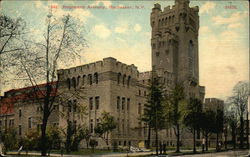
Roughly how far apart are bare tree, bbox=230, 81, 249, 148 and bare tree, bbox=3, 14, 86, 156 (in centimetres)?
746

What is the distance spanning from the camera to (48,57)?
51.7ft

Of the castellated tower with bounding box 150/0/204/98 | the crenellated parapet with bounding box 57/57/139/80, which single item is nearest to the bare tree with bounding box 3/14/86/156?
the crenellated parapet with bounding box 57/57/139/80

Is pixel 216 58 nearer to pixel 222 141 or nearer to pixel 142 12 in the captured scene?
pixel 142 12

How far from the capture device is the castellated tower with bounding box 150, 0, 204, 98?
1783 centimetres

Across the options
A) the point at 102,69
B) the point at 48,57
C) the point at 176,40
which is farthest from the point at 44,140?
the point at 176,40

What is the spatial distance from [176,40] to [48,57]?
10.1 m

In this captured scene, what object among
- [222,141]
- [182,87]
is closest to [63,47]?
[182,87]

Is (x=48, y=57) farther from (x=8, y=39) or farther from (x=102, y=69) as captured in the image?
(x=102, y=69)

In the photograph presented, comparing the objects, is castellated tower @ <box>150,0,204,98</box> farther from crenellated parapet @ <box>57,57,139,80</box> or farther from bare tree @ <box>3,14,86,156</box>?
bare tree @ <box>3,14,86,156</box>

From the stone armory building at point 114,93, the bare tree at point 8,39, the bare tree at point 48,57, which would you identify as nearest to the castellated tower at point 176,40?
the stone armory building at point 114,93

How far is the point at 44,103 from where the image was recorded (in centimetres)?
1579

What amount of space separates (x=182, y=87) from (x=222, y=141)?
192 inches

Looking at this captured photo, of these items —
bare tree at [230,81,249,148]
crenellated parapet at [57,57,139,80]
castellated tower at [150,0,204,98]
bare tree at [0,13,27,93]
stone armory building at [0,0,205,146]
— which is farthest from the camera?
castellated tower at [150,0,204,98]

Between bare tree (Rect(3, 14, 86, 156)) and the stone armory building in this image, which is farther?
the stone armory building
